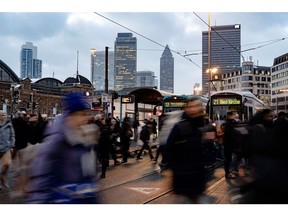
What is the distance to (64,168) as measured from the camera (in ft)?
11.9

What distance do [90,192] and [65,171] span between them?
35 cm

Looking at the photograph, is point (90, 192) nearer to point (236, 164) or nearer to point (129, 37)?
point (236, 164)

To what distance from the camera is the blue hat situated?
3.92 meters

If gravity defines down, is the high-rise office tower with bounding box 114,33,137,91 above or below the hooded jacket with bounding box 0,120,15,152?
above

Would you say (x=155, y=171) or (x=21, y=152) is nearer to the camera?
(x=21, y=152)

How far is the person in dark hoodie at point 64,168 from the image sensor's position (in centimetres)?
360

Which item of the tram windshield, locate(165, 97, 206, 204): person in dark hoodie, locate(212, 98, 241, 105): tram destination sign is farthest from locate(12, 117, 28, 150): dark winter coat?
locate(212, 98, 241, 105): tram destination sign

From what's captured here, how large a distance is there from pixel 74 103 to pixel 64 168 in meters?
0.71

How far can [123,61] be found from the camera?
141750mm

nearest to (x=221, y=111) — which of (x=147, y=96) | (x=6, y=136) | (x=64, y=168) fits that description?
(x=147, y=96)

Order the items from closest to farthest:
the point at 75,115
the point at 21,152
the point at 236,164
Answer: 1. the point at 75,115
2. the point at 21,152
3. the point at 236,164

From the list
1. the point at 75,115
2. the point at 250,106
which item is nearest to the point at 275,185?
the point at 75,115

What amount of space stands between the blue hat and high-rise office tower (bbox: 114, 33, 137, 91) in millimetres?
119739

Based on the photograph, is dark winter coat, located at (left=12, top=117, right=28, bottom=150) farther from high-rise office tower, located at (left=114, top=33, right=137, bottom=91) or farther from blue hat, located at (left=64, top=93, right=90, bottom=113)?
high-rise office tower, located at (left=114, top=33, right=137, bottom=91)
